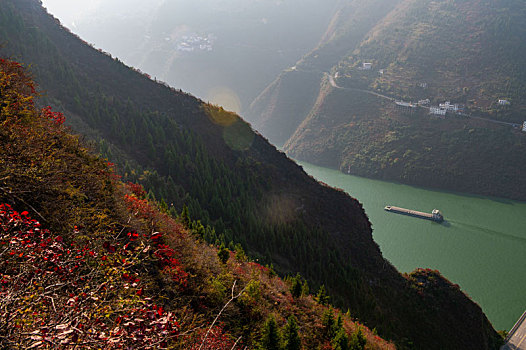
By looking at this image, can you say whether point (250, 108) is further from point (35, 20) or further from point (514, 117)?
point (35, 20)

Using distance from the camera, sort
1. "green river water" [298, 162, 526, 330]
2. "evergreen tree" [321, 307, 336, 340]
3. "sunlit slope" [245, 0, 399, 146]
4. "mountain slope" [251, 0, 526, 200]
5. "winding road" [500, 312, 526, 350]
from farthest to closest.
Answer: "sunlit slope" [245, 0, 399, 146] < "mountain slope" [251, 0, 526, 200] < "green river water" [298, 162, 526, 330] < "winding road" [500, 312, 526, 350] < "evergreen tree" [321, 307, 336, 340]

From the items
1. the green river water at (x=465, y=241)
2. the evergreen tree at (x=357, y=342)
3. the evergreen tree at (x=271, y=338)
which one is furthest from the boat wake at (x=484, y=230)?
the evergreen tree at (x=271, y=338)

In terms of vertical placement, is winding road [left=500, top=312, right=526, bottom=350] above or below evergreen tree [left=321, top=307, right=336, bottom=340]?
above

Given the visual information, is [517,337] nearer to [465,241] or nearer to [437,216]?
[465,241]

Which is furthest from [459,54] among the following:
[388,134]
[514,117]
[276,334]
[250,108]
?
[276,334]

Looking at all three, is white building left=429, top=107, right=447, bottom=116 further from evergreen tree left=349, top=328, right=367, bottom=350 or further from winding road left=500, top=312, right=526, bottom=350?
evergreen tree left=349, top=328, right=367, bottom=350

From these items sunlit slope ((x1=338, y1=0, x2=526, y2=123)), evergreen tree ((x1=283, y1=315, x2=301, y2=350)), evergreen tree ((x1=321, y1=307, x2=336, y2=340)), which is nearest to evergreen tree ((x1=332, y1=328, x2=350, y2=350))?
evergreen tree ((x1=321, y1=307, x2=336, y2=340))
